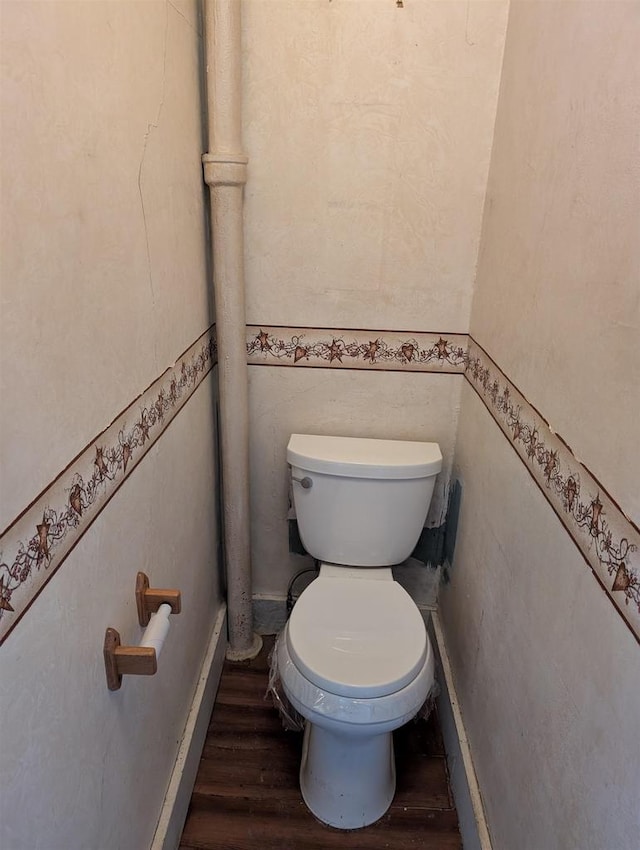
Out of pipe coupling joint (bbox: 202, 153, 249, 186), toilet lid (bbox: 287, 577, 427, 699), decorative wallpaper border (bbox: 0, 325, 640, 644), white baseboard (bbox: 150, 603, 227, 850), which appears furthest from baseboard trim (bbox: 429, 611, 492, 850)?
pipe coupling joint (bbox: 202, 153, 249, 186)

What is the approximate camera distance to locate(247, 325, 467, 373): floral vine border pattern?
158cm

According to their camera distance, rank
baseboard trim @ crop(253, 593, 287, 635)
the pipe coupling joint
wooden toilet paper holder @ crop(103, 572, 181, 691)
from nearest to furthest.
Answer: wooden toilet paper holder @ crop(103, 572, 181, 691), the pipe coupling joint, baseboard trim @ crop(253, 593, 287, 635)

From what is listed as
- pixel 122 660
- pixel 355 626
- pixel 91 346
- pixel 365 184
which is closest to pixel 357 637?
pixel 355 626

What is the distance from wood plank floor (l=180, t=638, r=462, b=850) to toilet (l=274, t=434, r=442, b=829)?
44mm

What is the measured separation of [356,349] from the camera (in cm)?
159

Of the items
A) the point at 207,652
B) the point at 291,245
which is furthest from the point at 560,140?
the point at 207,652

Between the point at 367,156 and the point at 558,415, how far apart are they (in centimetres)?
85

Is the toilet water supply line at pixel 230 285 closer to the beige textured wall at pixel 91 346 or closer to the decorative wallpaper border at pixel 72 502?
the beige textured wall at pixel 91 346

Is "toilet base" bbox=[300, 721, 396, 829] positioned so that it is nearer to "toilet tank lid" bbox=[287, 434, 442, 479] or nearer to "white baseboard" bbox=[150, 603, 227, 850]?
"white baseboard" bbox=[150, 603, 227, 850]

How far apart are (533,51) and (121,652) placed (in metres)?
1.33

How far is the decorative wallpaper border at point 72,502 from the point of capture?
614mm

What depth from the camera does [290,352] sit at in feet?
5.24

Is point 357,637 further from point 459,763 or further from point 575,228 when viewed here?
point 575,228

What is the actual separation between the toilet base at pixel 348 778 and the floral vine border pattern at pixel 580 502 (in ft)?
2.49
